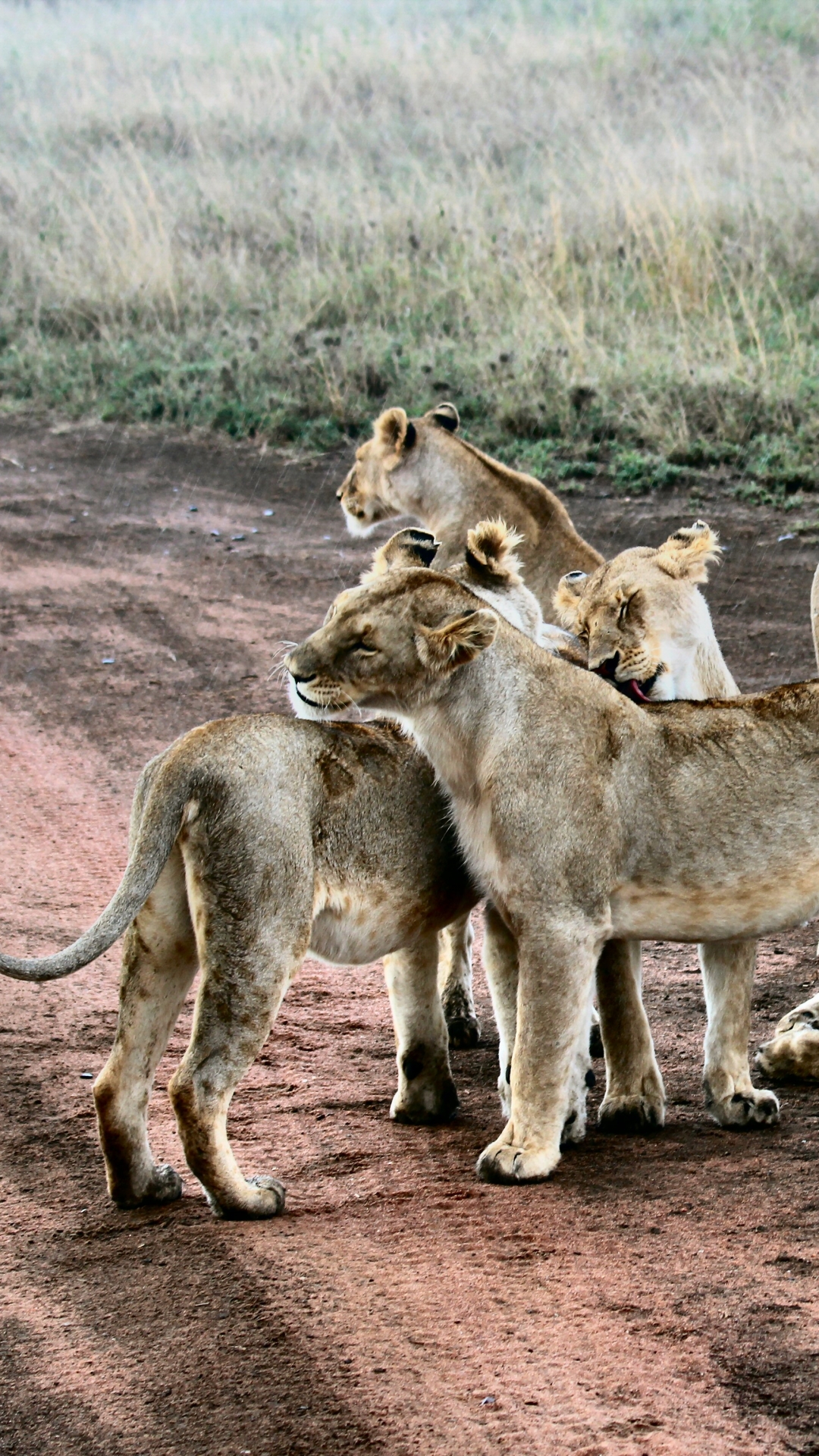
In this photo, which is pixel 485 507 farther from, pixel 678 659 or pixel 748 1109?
pixel 748 1109

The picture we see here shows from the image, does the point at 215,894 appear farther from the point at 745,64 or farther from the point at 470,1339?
the point at 745,64

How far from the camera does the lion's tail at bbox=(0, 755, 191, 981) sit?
12.9 ft

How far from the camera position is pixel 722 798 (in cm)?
440

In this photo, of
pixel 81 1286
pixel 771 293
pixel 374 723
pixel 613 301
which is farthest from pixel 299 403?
pixel 81 1286

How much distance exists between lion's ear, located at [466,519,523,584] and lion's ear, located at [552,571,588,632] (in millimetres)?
288

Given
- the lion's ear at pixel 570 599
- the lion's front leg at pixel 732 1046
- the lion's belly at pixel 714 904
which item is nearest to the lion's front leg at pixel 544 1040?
the lion's belly at pixel 714 904

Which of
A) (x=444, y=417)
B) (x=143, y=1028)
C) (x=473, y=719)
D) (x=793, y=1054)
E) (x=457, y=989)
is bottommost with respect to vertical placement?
(x=457, y=989)

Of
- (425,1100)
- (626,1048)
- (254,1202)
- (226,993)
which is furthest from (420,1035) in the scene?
(226,993)

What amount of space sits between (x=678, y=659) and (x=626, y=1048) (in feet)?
3.75

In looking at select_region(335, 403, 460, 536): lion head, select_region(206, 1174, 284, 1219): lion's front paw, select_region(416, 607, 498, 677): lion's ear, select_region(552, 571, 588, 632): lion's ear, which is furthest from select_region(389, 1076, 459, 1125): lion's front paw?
select_region(335, 403, 460, 536): lion head

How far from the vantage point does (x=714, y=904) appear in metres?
4.38

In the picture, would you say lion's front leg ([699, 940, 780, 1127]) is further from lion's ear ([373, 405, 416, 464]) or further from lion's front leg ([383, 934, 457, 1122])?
lion's ear ([373, 405, 416, 464])

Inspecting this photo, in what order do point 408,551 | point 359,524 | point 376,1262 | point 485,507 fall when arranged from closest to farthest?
point 376,1262 → point 408,551 → point 485,507 → point 359,524

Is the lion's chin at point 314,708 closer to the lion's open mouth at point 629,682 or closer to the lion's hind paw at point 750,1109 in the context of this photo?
the lion's open mouth at point 629,682
